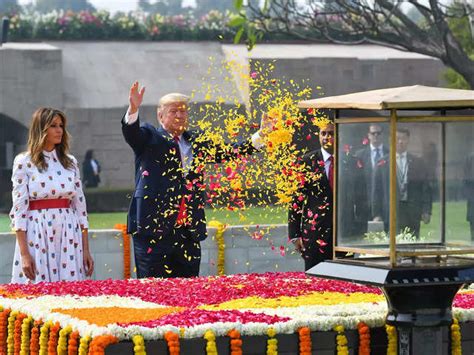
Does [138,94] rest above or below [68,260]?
above

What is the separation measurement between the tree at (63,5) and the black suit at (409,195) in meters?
35.1

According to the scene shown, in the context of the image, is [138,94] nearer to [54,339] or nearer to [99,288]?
[99,288]

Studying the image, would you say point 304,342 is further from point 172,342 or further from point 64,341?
point 64,341

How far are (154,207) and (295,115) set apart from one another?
135cm

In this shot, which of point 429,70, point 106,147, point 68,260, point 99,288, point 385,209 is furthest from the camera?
point 429,70

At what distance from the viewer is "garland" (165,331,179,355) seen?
6.84 metres

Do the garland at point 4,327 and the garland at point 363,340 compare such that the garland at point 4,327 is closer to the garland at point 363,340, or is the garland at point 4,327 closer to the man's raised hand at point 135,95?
the man's raised hand at point 135,95

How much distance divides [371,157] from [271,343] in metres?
0.97

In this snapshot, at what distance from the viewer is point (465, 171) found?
7.30 meters

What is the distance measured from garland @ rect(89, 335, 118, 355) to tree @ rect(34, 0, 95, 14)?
1397 inches

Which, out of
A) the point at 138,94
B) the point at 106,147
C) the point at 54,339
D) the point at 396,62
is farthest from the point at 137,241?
the point at 396,62

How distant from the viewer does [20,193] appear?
9609 mm

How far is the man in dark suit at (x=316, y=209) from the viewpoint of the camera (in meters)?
10.3

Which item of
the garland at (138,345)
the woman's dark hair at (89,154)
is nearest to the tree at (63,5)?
the woman's dark hair at (89,154)
